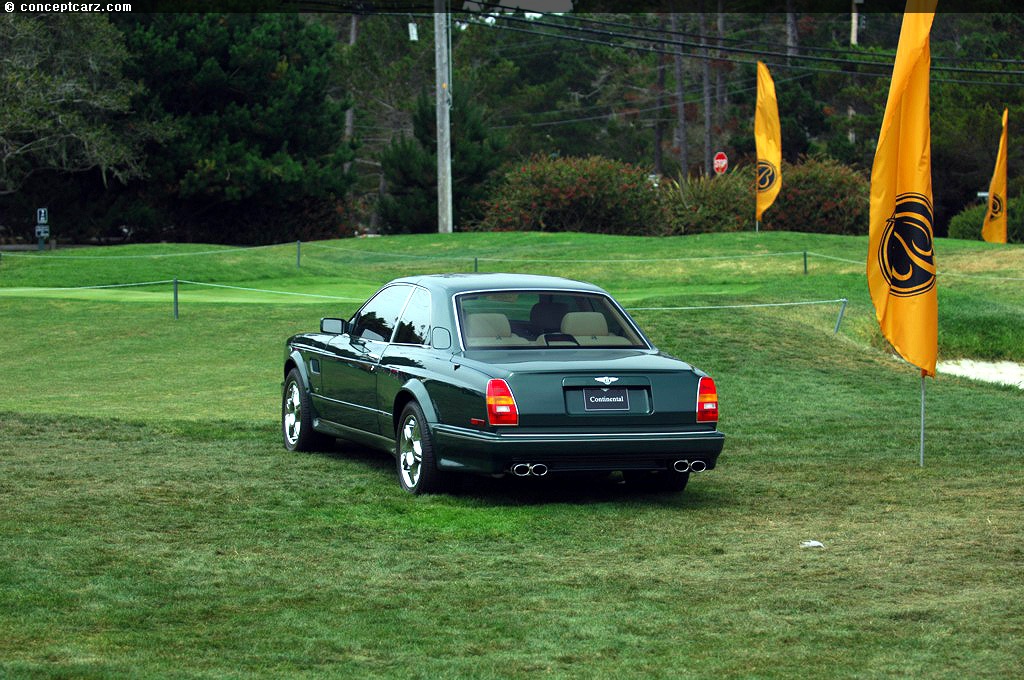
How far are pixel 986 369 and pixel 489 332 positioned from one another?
1201 cm

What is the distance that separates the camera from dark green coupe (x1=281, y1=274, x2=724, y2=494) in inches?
377

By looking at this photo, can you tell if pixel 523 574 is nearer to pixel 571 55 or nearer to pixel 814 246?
pixel 814 246

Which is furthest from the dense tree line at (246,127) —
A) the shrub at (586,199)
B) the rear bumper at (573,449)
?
the rear bumper at (573,449)

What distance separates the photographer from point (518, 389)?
9.57 metres

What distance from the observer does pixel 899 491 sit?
10.6 m

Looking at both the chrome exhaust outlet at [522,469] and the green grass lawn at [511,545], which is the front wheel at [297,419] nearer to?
the green grass lawn at [511,545]

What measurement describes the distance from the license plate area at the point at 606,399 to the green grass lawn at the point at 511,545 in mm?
657

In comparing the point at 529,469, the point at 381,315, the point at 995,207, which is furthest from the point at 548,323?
the point at 995,207

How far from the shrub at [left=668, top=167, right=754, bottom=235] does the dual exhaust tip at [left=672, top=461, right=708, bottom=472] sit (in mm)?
31149

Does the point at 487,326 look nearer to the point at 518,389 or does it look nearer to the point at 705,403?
the point at 518,389

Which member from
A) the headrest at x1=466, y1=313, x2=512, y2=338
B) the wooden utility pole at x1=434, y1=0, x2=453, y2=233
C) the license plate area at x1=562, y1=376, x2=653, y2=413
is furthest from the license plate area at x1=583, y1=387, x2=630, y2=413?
the wooden utility pole at x1=434, y1=0, x2=453, y2=233

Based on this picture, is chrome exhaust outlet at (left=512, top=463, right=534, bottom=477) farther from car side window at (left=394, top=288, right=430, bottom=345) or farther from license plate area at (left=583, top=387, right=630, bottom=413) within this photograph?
car side window at (left=394, top=288, right=430, bottom=345)

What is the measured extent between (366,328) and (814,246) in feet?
77.7

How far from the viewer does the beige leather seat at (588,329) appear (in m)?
10.5
